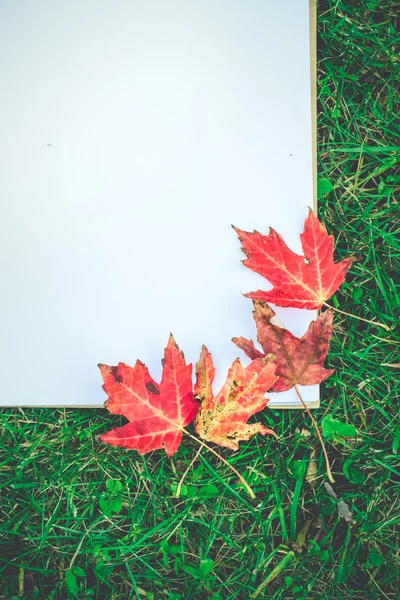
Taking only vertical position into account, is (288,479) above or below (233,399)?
below

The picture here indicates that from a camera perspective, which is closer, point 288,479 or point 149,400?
point 149,400

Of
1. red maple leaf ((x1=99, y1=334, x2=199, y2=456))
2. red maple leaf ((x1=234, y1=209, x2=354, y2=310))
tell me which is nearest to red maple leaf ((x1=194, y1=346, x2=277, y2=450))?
red maple leaf ((x1=99, y1=334, x2=199, y2=456))

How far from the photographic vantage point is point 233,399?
1.09 metres

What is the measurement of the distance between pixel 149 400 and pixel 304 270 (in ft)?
1.46

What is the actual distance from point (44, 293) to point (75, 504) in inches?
20.8

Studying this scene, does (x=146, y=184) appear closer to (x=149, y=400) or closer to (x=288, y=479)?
(x=149, y=400)

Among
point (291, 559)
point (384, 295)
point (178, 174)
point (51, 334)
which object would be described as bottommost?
point (291, 559)

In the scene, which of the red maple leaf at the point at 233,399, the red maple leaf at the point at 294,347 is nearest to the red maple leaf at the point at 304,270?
the red maple leaf at the point at 294,347

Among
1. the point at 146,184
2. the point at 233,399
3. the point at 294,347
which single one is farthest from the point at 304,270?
the point at 146,184

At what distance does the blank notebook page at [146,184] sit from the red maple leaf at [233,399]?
0.21 feet

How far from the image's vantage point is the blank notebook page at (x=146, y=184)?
118 centimetres

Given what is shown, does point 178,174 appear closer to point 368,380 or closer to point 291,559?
point 368,380

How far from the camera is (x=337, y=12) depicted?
1.28 meters

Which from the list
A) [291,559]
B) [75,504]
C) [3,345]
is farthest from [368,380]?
[3,345]
